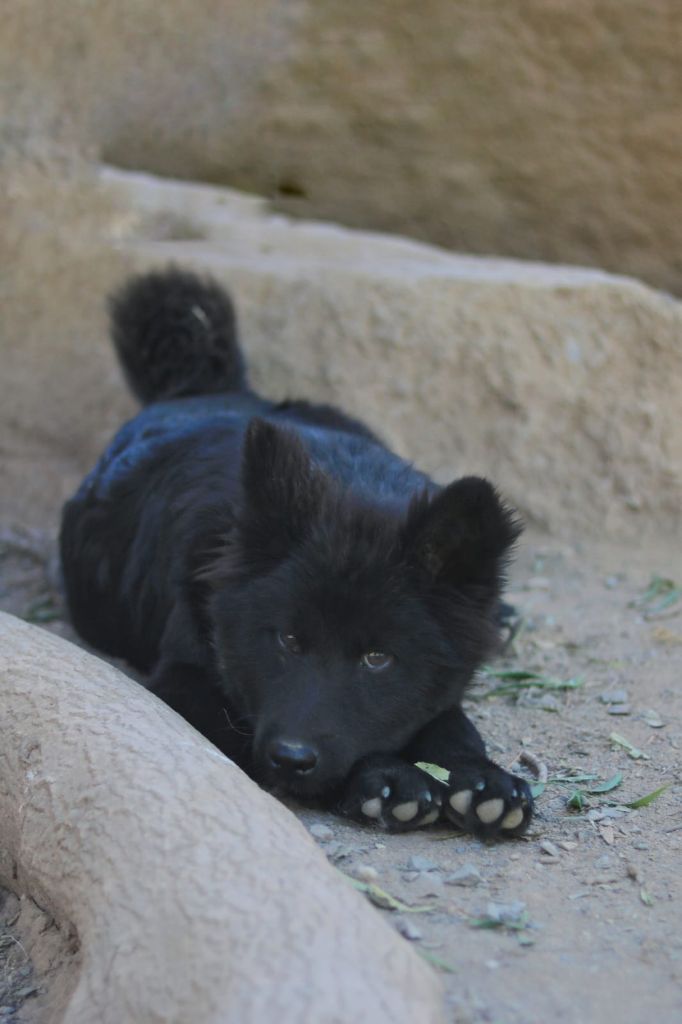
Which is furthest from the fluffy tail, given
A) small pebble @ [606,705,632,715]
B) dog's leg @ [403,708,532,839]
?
dog's leg @ [403,708,532,839]

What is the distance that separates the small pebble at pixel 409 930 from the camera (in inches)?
111

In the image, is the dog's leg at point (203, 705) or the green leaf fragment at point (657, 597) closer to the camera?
the dog's leg at point (203, 705)

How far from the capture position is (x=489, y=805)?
11.3 ft

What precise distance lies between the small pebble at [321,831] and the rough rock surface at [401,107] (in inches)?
188

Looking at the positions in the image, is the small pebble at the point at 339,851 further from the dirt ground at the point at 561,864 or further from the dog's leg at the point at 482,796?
the dog's leg at the point at 482,796

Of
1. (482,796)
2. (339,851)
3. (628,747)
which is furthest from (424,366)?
(339,851)

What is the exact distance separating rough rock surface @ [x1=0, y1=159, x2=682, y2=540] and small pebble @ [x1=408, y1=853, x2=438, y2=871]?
321 cm

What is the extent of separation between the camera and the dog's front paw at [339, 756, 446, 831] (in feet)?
11.4

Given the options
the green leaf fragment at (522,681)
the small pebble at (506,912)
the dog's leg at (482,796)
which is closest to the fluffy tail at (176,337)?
the green leaf fragment at (522,681)

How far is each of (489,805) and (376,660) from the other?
523mm

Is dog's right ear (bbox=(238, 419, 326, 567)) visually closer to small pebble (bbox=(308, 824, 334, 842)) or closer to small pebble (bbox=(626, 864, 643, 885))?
small pebble (bbox=(308, 824, 334, 842))

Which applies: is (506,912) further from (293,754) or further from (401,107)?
(401,107)

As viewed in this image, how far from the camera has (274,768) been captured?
3.46 m

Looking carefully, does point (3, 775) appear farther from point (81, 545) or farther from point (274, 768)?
point (81, 545)
